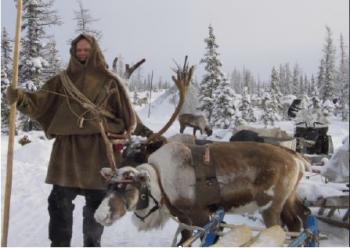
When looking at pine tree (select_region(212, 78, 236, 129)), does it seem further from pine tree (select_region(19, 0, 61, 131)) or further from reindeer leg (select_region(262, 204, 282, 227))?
reindeer leg (select_region(262, 204, 282, 227))

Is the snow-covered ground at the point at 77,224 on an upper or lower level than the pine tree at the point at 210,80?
lower

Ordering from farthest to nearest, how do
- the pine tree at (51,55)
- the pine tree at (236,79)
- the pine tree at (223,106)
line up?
1. the pine tree at (236,79)
2. the pine tree at (223,106)
3. the pine tree at (51,55)

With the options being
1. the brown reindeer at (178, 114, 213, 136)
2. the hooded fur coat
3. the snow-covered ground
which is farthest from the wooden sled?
the brown reindeer at (178, 114, 213, 136)

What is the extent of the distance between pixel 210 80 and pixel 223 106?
5.65 ft

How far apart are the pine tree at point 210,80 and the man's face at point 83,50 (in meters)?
19.8

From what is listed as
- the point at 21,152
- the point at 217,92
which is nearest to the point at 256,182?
the point at 21,152

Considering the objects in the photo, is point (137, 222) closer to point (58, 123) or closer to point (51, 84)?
point (58, 123)

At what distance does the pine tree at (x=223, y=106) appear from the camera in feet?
85.3

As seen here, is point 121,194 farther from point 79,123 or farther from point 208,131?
point 208,131

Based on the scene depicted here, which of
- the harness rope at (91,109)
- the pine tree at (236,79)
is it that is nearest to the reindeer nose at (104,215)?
the harness rope at (91,109)

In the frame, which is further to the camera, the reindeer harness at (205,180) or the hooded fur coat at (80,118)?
the hooded fur coat at (80,118)

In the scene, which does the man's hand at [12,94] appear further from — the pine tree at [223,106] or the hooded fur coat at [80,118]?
the pine tree at [223,106]

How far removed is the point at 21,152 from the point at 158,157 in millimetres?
8027

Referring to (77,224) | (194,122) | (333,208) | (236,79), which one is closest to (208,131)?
Result: (194,122)
